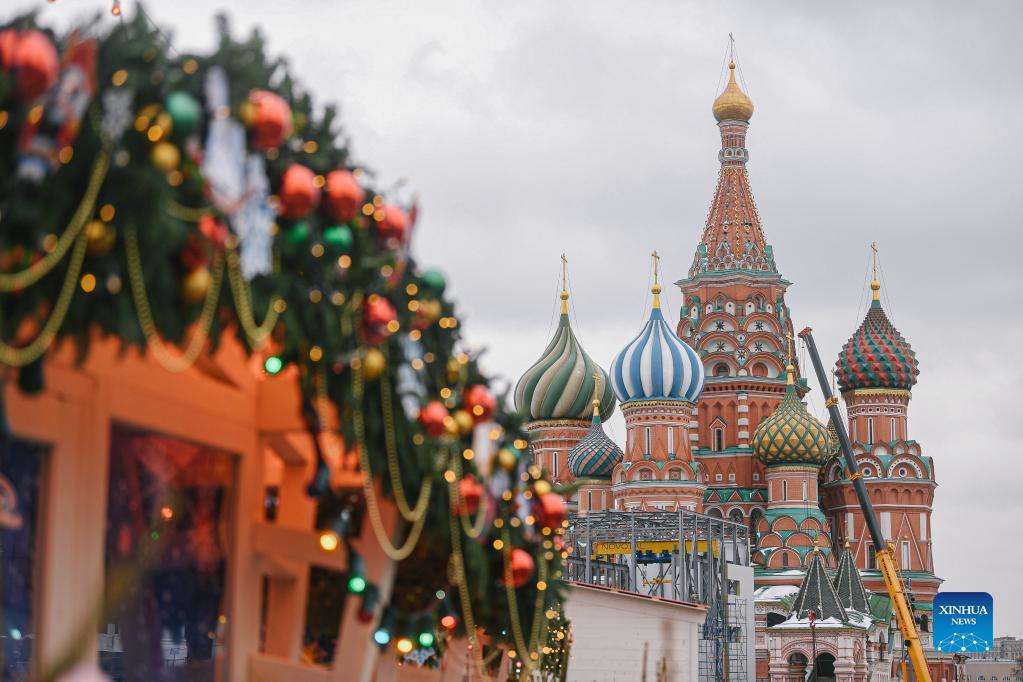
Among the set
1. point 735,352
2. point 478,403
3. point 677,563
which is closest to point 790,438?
point 735,352

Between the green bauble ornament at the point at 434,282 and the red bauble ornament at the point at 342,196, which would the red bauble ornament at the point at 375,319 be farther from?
the green bauble ornament at the point at 434,282

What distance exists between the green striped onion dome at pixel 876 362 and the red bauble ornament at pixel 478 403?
61483 millimetres

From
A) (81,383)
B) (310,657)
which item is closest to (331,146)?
(81,383)

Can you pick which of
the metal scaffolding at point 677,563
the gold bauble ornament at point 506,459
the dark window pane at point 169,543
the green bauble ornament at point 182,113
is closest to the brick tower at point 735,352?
the metal scaffolding at point 677,563

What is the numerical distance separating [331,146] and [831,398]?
49.3m

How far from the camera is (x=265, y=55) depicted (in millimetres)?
8031

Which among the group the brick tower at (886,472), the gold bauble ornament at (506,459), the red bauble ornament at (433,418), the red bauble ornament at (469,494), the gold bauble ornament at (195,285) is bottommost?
the red bauble ornament at (469,494)

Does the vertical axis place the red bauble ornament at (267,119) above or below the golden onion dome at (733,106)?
below

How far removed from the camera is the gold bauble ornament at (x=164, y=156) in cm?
652

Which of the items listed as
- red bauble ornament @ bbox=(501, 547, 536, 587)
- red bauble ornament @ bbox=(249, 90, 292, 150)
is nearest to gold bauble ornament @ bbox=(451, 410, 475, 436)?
red bauble ornament @ bbox=(501, 547, 536, 587)

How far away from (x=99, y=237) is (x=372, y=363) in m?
2.08

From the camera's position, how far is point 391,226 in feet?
28.4

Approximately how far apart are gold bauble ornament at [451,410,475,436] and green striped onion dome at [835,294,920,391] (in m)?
61.7

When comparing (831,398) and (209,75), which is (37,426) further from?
(831,398)
